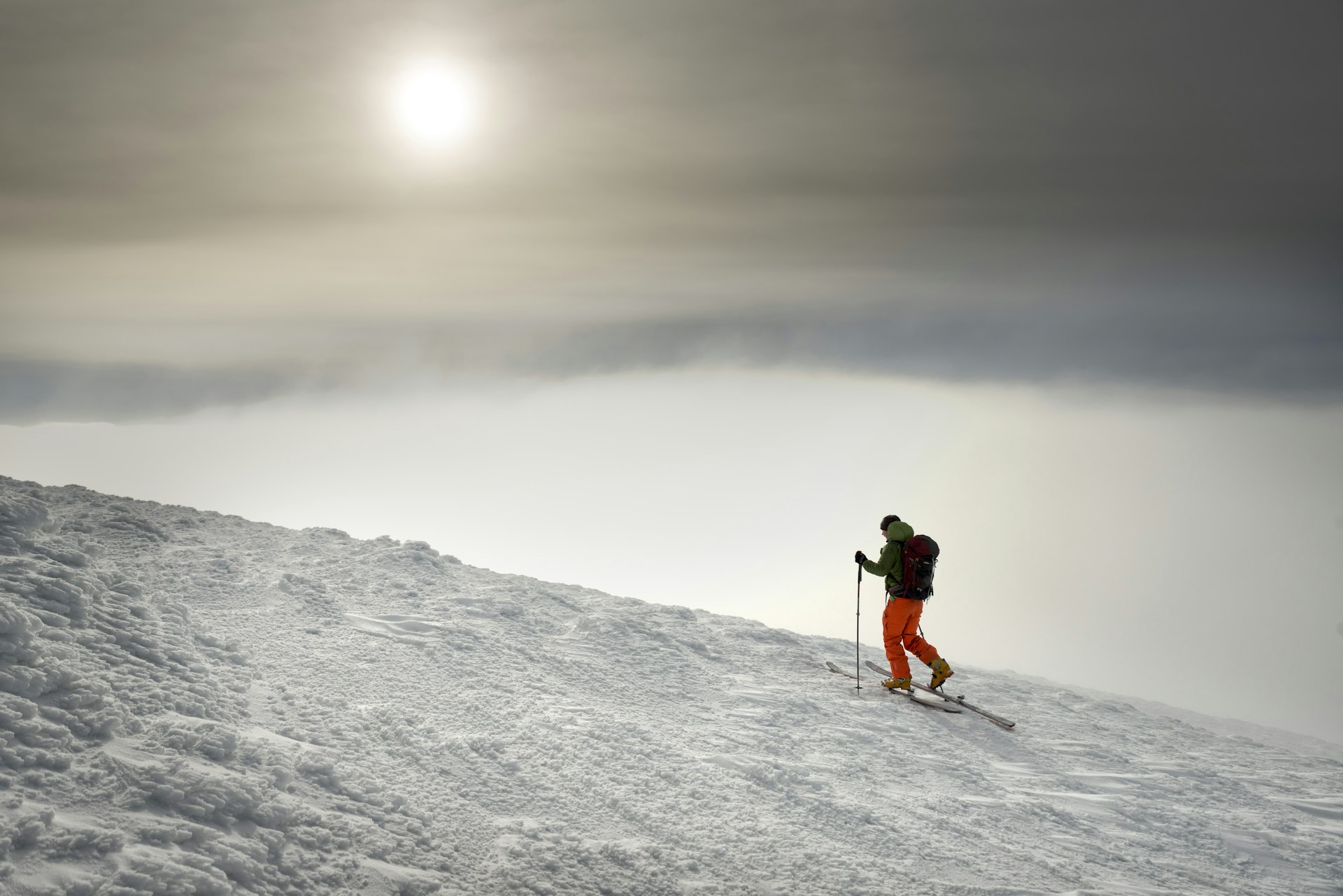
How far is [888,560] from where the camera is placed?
11664mm

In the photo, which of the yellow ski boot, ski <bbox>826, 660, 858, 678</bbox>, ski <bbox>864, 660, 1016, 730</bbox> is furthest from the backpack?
ski <bbox>826, 660, 858, 678</bbox>

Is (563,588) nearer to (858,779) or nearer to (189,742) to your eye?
(858,779)

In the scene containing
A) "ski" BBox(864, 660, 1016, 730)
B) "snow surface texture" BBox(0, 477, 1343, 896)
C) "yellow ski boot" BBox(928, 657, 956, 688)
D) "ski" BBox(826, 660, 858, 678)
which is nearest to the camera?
"snow surface texture" BBox(0, 477, 1343, 896)

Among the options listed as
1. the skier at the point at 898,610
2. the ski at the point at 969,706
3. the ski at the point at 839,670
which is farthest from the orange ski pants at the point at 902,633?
the ski at the point at 839,670

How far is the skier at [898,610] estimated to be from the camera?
38.1 feet

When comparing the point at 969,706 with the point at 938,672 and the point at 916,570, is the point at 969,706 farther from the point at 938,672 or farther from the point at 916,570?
the point at 916,570

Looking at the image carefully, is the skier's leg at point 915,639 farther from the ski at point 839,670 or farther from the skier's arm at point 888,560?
the ski at point 839,670

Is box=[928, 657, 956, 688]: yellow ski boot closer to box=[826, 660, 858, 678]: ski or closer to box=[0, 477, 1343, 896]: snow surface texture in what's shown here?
box=[0, 477, 1343, 896]: snow surface texture

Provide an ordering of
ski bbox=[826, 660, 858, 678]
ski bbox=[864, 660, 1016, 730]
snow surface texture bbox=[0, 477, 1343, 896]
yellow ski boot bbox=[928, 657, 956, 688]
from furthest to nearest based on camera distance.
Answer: ski bbox=[826, 660, 858, 678], yellow ski boot bbox=[928, 657, 956, 688], ski bbox=[864, 660, 1016, 730], snow surface texture bbox=[0, 477, 1343, 896]

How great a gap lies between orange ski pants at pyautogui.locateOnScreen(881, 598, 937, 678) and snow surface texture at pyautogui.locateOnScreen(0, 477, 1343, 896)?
26.9 inches

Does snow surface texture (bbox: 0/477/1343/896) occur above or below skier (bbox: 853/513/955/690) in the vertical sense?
below

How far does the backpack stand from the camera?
1156 centimetres

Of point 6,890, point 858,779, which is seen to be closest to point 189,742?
point 6,890

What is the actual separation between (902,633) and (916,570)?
946 mm
